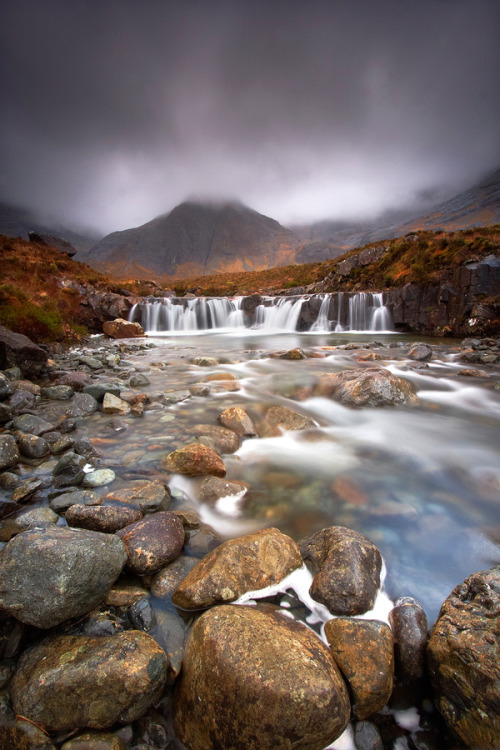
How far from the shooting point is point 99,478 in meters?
3.90

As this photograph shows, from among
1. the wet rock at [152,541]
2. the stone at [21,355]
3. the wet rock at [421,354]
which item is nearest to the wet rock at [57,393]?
the stone at [21,355]

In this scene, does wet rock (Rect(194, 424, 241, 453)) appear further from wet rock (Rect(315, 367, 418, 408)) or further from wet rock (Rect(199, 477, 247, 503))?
wet rock (Rect(315, 367, 418, 408))

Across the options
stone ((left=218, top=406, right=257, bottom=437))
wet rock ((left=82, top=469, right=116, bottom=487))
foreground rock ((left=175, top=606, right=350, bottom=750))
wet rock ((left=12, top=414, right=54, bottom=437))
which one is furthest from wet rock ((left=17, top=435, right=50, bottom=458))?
foreground rock ((left=175, top=606, right=350, bottom=750))

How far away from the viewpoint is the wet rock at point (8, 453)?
12.7 ft

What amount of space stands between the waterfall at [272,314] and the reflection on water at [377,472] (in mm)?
16326

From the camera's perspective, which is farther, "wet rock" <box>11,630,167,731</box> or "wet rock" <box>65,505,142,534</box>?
"wet rock" <box>65,505,142,534</box>

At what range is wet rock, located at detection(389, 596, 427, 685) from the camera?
196cm

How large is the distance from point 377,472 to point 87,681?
158 inches

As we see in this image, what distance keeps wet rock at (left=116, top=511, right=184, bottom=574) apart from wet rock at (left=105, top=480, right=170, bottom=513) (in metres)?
0.38

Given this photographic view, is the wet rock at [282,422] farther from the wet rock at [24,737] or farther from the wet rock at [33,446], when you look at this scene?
the wet rock at [24,737]

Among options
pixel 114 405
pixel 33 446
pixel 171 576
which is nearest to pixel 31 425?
pixel 33 446

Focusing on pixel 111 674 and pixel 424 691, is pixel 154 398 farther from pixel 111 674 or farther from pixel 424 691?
pixel 424 691

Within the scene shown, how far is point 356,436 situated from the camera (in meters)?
5.69

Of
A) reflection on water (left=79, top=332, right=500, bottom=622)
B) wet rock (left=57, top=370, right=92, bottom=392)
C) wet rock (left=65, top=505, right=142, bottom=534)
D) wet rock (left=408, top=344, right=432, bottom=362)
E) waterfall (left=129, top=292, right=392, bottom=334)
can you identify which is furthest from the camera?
waterfall (left=129, top=292, right=392, bottom=334)
